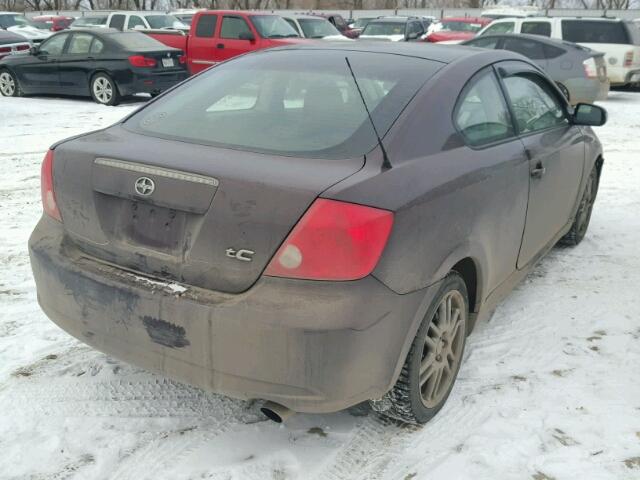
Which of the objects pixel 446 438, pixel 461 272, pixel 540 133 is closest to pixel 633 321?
pixel 540 133

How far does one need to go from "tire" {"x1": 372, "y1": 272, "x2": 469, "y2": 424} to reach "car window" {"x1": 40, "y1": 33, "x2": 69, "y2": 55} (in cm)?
1226

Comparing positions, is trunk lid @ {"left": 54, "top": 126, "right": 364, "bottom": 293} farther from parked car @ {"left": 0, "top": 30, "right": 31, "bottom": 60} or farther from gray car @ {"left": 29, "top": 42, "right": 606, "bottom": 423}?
parked car @ {"left": 0, "top": 30, "right": 31, "bottom": 60}

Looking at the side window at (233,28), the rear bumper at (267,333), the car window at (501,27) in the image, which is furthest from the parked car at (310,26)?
the rear bumper at (267,333)

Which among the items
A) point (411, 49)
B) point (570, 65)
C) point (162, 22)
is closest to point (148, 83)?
point (162, 22)

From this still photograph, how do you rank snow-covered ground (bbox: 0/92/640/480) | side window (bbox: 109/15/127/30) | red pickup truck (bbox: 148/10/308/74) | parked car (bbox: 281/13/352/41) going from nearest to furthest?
snow-covered ground (bbox: 0/92/640/480), red pickup truck (bbox: 148/10/308/74), parked car (bbox: 281/13/352/41), side window (bbox: 109/15/127/30)

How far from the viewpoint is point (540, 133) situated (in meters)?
3.81

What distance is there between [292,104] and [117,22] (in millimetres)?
17824

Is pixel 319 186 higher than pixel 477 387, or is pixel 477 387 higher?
pixel 319 186

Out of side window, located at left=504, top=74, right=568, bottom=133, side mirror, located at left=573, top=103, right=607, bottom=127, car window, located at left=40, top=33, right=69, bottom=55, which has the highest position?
side window, located at left=504, top=74, right=568, bottom=133

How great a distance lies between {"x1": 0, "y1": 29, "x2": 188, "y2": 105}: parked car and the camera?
12.3 meters

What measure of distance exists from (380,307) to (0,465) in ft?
5.27

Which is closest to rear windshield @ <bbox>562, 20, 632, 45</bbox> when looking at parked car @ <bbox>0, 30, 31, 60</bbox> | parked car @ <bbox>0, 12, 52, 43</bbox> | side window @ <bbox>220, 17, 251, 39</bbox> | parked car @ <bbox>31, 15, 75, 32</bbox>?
side window @ <bbox>220, 17, 251, 39</bbox>

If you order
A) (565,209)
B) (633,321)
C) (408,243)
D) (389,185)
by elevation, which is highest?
(389,185)

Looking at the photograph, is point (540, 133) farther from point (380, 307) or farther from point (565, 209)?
point (380, 307)
